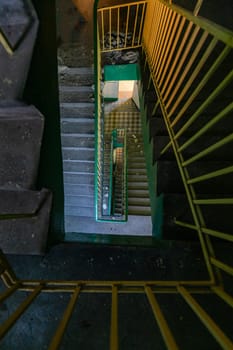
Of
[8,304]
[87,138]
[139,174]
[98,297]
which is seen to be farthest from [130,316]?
[139,174]

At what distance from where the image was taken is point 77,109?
3045 mm

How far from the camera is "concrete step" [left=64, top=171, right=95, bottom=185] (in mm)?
3602

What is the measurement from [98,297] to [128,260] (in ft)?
1.01

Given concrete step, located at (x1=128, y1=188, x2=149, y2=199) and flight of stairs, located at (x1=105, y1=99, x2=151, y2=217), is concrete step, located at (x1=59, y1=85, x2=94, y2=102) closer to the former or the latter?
flight of stairs, located at (x1=105, y1=99, x2=151, y2=217)

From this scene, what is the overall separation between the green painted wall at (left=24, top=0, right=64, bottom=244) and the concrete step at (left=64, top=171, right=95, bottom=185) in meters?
1.75

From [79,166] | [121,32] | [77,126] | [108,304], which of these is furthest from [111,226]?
[121,32]

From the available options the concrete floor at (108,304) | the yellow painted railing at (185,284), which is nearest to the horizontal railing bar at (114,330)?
the yellow painted railing at (185,284)

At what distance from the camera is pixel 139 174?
596 cm

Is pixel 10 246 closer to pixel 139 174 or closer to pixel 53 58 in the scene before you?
pixel 53 58

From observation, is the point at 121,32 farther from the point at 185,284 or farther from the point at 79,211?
the point at 185,284

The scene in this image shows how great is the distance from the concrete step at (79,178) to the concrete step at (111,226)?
42.0 inches

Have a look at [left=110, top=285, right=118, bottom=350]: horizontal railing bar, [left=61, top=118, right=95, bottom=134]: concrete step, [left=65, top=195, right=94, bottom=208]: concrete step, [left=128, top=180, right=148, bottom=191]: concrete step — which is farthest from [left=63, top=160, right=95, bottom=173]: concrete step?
[left=110, top=285, right=118, bottom=350]: horizontal railing bar

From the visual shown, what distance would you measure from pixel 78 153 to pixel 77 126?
1.47 ft

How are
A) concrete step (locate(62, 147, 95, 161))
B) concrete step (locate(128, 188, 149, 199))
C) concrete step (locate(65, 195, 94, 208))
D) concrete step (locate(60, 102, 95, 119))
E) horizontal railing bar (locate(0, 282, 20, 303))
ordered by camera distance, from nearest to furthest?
horizontal railing bar (locate(0, 282, 20, 303)) → concrete step (locate(60, 102, 95, 119)) → concrete step (locate(62, 147, 95, 161)) → concrete step (locate(65, 195, 94, 208)) → concrete step (locate(128, 188, 149, 199))
